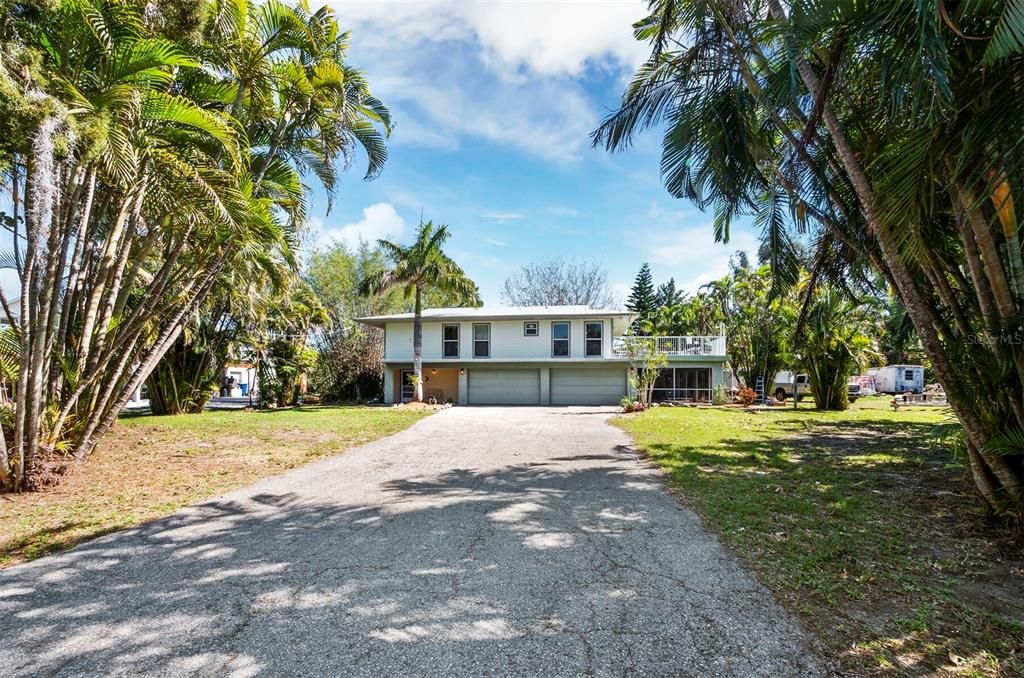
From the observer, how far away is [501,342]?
24016 mm

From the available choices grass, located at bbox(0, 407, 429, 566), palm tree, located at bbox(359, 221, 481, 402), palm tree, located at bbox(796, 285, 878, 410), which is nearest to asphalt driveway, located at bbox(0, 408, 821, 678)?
grass, located at bbox(0, 407, 429, 566)

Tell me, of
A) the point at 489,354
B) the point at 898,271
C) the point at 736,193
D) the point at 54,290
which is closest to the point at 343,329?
the point at 489,354

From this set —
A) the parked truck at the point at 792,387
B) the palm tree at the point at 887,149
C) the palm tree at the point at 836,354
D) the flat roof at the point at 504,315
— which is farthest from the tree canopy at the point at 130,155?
the parked truck at the point at 792,387

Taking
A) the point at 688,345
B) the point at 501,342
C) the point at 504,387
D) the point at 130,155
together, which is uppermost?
the point at 130,155

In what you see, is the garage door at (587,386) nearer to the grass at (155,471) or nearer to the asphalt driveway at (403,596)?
the grass at (155,471)

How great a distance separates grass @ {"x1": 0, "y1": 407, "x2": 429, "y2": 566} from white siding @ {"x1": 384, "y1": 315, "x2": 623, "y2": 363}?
10787mm

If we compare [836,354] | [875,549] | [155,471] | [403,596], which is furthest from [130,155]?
[836,354]

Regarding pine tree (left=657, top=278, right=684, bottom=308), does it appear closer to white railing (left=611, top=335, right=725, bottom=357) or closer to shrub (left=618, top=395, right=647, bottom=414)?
white railing (left=611, top=335, right=725, bottom=357)

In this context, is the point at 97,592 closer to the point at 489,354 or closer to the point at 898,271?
the point at 898,271

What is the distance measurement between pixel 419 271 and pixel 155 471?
14.2m

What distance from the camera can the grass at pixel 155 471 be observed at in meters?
4.65

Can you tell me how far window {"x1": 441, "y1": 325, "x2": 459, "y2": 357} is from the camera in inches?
965

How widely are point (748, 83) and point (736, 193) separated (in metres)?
1.65

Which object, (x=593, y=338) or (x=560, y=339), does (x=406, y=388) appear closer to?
(x=560, y=339)
